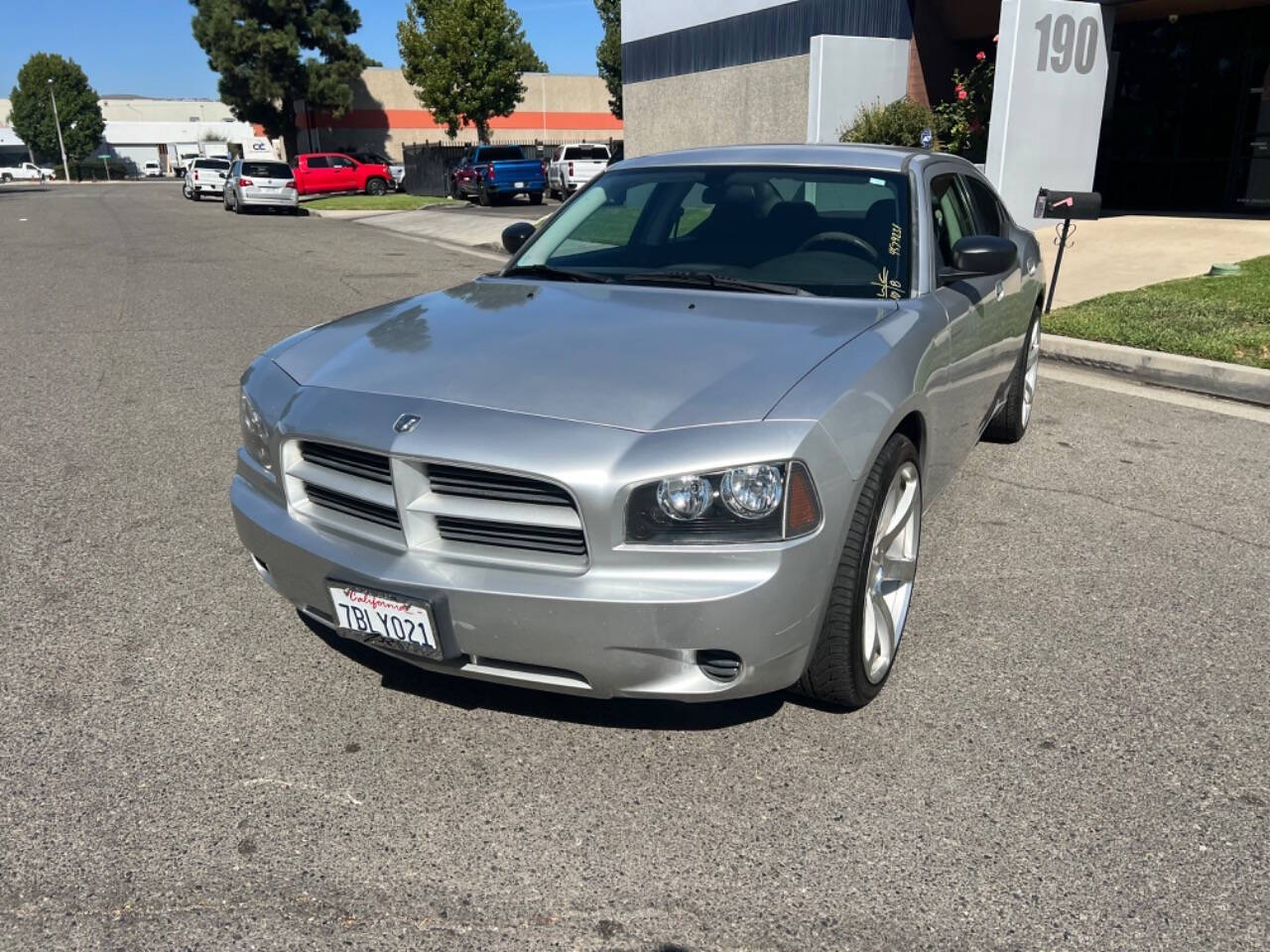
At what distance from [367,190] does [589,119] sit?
33.7m

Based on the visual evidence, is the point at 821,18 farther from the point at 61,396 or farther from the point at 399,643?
the point at 399,643

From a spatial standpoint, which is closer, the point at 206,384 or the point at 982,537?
the point at 982,537

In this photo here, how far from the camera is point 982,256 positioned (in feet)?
12.3

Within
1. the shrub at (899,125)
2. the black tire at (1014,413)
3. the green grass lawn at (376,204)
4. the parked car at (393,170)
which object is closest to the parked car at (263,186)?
the green grass lawn at (376,204)

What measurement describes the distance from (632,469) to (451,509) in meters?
0.50

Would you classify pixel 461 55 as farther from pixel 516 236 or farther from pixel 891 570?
pixel 891 570

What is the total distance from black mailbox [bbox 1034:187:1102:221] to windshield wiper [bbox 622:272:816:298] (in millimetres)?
5273

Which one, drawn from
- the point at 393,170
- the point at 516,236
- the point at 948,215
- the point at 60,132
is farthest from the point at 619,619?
the point at 60,132

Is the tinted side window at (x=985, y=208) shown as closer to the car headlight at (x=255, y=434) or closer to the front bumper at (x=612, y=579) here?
the front bumper at (x=612, y=579)

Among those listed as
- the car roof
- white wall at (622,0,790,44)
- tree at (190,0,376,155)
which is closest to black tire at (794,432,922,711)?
the car roof

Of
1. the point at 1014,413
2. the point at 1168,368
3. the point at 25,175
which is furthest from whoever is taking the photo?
the point at 25,175

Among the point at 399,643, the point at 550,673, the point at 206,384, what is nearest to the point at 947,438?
the point at 550,673

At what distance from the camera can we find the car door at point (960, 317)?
3.81 metres

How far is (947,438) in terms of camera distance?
12.5 feet
